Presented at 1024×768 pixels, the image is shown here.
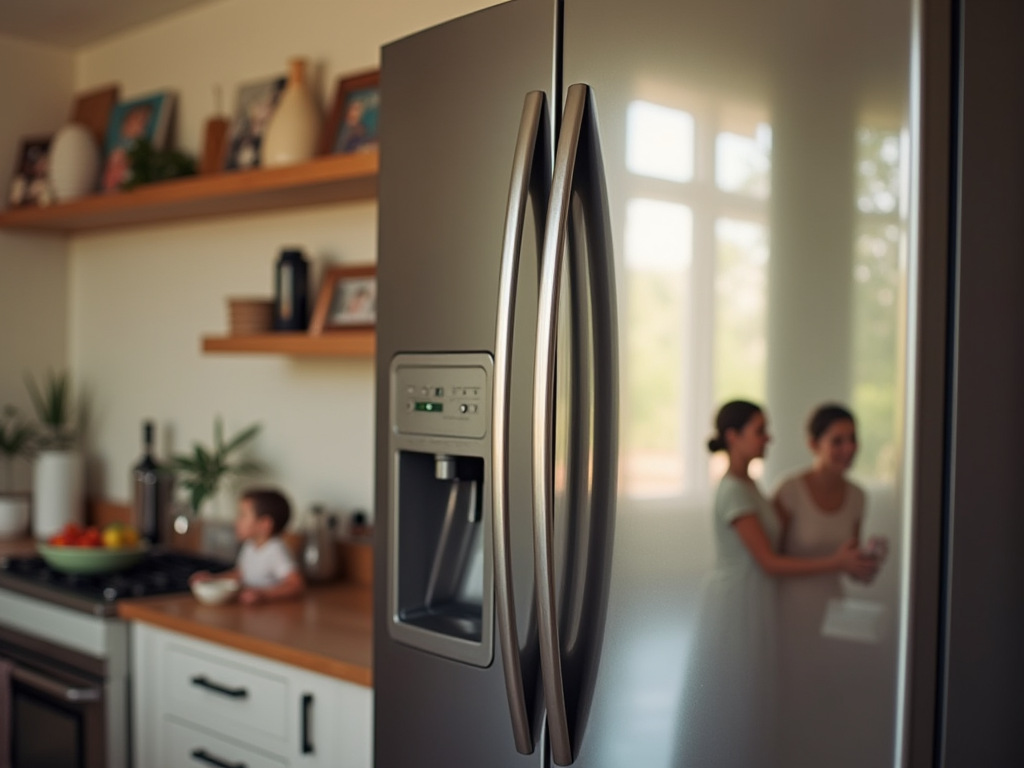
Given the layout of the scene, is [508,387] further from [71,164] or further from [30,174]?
[30,174]

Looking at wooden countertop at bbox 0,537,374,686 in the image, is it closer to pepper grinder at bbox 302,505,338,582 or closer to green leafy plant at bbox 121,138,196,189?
pepper grinder at bbox 302,505,338,582

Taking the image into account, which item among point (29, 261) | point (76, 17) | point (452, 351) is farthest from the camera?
point (29, 261)

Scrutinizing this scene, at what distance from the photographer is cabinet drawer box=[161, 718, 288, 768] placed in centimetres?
222

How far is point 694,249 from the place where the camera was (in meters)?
1.29

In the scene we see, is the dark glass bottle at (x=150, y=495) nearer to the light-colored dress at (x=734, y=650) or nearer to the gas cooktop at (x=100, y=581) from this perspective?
the gas cooktop at (x=100, y=581)

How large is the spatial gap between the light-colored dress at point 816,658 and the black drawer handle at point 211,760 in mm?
1395

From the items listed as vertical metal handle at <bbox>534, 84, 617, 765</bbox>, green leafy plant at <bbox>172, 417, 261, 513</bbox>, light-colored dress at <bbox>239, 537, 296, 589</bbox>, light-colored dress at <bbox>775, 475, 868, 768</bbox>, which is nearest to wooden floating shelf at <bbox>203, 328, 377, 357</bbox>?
green leafy plant at <bbox>172, 417, 261, 513</bbox>

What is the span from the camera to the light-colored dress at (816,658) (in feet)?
3.82

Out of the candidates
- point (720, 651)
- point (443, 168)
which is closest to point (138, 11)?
point (443, 168)

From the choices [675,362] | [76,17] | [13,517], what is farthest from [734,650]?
[76,17]

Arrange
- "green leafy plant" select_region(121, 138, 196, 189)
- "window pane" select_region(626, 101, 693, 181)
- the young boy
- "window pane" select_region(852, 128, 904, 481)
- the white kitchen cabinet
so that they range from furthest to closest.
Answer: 1. "green leafy plant" select_region(121, 138, 196, 189)
2. the young boy
3. the white kitchen cabinet
4. "window pane" select_region(626, 101, 693, 181)
5. "window pane" select_region(852, 128, 904, 481)

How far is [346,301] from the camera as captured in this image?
2.71m

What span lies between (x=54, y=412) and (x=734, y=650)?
116 inches

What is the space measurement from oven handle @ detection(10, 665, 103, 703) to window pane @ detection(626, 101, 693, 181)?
1811 millimetres
